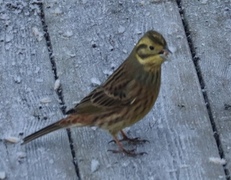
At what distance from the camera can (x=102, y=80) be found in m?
5.19

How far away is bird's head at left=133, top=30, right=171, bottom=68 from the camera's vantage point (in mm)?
4734

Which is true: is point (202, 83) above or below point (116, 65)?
below

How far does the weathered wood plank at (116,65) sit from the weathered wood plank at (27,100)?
82mm

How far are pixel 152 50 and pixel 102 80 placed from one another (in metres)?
0.51

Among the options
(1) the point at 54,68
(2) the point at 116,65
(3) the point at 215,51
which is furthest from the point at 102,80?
(3) the point at 215,51

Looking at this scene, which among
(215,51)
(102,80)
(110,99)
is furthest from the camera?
(215,51)

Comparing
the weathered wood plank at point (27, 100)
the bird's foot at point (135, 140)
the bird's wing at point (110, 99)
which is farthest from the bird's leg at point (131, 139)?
the weathered wood plank at point (27, 100)

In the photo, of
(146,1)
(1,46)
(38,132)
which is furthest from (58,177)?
(146,1)

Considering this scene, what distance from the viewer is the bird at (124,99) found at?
4.81 metres

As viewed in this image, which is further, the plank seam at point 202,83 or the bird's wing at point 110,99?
the bird's wing at point 110,99

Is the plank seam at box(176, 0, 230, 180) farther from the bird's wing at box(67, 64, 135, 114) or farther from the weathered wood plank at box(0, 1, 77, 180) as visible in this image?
the weathered wood plank at box(0, 1, 77, 180)

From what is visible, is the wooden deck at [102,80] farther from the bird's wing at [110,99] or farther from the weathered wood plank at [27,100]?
the bird's wing at [110,99]

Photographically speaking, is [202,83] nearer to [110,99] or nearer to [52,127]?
[110,99]

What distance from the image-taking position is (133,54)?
488 cm
